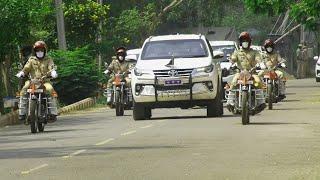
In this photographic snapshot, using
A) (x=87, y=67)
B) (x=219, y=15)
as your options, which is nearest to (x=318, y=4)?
(x=87, y=67)

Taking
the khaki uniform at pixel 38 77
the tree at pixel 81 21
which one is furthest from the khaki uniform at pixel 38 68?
the tree at pixel 81 21

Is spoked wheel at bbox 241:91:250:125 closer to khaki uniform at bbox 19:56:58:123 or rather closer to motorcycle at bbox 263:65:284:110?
khaki uniform at bbox 19:56:58:123

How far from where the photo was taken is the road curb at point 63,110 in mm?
27584

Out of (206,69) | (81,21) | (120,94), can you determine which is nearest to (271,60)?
(120,94)

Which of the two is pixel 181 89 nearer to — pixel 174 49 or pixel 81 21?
pixel 174 49

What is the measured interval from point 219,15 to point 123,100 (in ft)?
172

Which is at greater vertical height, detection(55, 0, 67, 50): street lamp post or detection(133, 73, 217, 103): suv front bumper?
detection(55, 0, 67, 50): street lamp post

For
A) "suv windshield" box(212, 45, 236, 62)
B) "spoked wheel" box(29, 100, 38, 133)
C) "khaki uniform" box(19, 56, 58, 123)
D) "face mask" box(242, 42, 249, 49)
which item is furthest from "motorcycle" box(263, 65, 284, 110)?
"spoked wheel" box(29, 100, 38, 133)

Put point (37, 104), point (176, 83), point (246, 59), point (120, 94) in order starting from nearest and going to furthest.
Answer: point (37, 104) → point (246, 59) → point (176, 83) → point (120, 94)

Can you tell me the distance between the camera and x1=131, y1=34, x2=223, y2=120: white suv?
24.0 metres

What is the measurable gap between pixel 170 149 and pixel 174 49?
9620mm

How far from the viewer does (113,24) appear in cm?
5947

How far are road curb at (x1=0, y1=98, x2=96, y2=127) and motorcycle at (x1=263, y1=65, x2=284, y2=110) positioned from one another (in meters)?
6.70

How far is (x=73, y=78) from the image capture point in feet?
122
